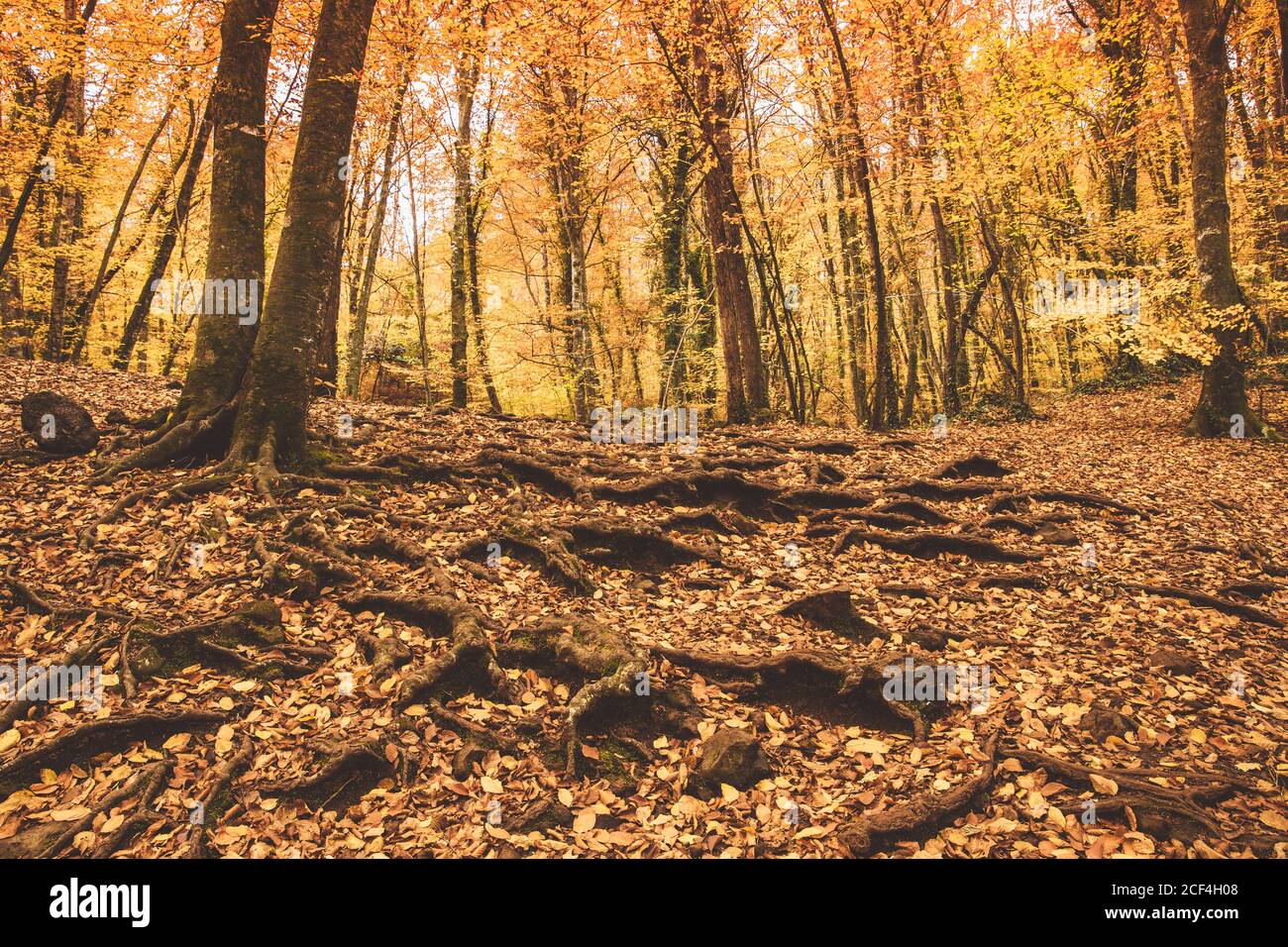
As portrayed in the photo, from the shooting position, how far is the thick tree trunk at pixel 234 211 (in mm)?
7531

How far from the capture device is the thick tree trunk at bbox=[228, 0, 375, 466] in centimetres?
706

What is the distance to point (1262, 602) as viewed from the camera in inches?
255

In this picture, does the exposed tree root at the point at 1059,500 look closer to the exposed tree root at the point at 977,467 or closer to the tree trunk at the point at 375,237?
A: the exposed tree root at the point at 977,467

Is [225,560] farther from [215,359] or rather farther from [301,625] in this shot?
[215,359]

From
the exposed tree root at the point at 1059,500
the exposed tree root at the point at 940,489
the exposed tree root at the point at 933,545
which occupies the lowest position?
the exposed tree root at the point at 933,545

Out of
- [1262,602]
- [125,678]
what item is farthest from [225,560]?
[1262,602]

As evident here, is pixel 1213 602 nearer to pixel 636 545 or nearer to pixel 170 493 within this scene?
pixel 636 545

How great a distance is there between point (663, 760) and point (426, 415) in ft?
29.6

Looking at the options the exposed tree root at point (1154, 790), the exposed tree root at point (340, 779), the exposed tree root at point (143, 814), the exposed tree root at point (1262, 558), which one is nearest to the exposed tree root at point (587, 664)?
the exposed tree root at point (340, 779)

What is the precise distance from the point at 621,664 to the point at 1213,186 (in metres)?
14.6

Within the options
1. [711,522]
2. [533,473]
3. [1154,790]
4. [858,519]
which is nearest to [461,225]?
[533,473]

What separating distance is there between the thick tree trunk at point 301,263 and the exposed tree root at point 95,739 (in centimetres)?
362

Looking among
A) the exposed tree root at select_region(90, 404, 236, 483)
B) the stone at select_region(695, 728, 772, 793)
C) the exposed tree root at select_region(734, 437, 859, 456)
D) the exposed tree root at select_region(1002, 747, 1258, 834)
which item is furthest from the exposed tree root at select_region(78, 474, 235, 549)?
the exposed tree root at select_region(1002, 747, 1258, 834)

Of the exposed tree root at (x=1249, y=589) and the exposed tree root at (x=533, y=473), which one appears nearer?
the exposed tree root at (x=1249, y=589)
